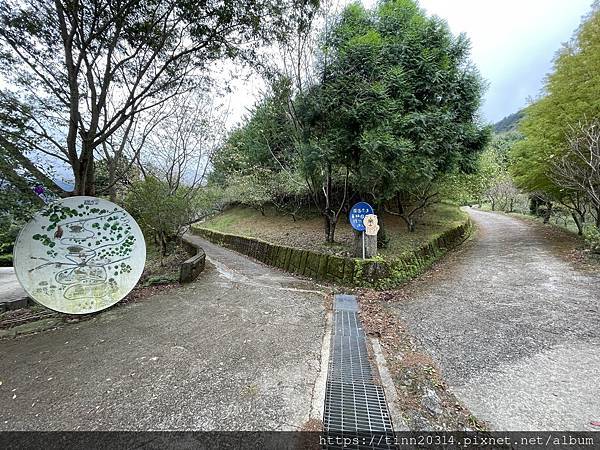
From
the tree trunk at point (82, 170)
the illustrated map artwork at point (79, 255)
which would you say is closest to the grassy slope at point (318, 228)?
the illustrated map artwork at point (79, 255)

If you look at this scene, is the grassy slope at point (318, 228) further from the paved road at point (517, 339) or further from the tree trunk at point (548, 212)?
the tree trunk at point (548, 212)

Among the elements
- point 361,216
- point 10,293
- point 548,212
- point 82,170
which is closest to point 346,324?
point 361,216

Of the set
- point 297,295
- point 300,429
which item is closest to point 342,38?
point 297,295

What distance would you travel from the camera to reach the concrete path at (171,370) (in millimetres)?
2129

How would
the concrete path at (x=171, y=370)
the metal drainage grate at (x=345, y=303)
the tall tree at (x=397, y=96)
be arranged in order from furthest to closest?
the tall tree at (x=397, y=96) → the metal drainage grate at (x=345, y=303) → the concrete path at (x=171, y=370)

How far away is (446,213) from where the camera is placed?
555 inches

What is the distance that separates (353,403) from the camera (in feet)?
7.61

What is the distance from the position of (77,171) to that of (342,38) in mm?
6284

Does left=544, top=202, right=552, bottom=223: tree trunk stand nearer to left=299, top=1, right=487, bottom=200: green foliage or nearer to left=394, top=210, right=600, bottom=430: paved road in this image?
left=394, top=210, right=600, bottom=430: paved road

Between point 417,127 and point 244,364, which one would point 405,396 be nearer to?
point 244,364

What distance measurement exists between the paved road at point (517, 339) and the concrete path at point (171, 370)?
4.87ft

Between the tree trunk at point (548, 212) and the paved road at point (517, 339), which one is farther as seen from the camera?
the tree trunk at point (548, 212)

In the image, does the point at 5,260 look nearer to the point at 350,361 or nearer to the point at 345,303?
the point at 345,303

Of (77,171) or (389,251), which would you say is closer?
(77,171)
